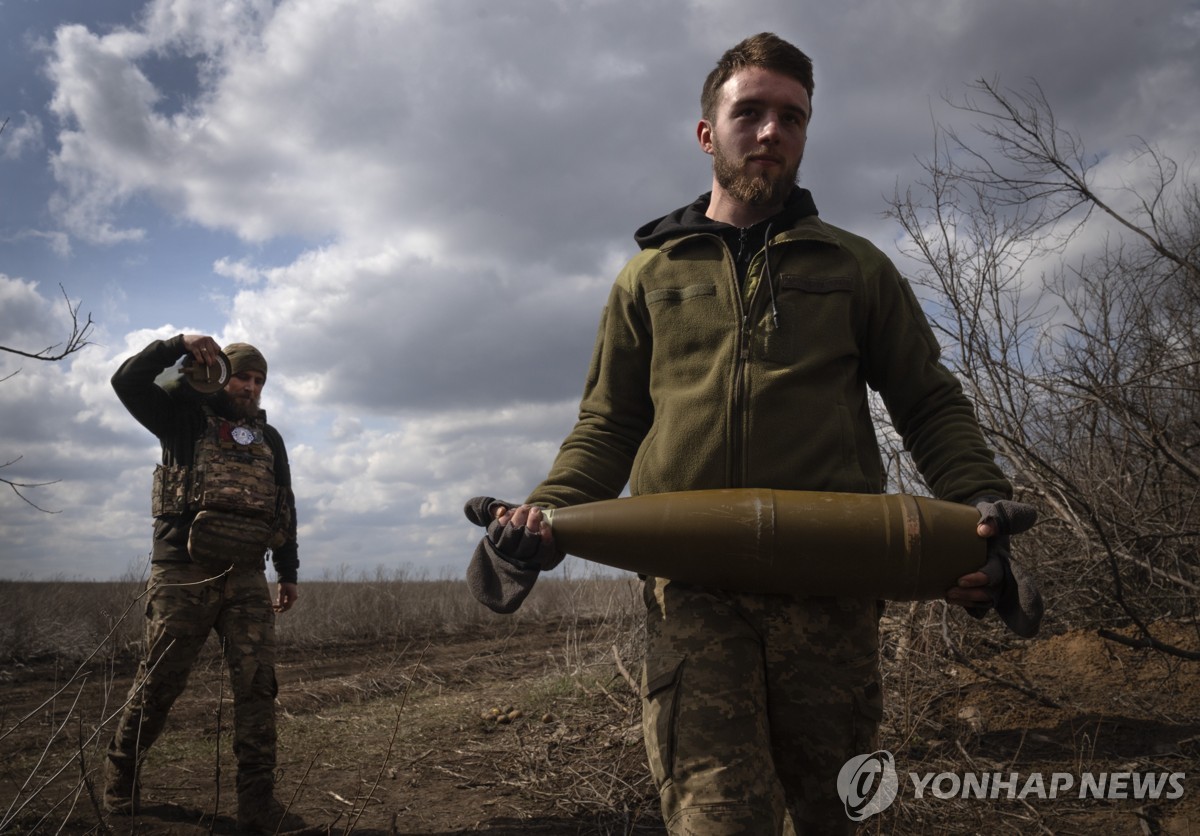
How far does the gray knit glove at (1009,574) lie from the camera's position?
2.25 metres

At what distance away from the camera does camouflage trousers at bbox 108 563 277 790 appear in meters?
4.72

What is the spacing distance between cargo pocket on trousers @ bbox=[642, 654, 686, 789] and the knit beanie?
12.5 feet

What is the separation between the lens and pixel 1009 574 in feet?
7.65

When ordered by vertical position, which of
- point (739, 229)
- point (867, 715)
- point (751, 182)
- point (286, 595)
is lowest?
point (867, 715)

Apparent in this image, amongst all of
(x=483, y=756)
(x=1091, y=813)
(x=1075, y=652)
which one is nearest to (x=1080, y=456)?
(x=1075, y=652)

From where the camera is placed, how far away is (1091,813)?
4.27 metres

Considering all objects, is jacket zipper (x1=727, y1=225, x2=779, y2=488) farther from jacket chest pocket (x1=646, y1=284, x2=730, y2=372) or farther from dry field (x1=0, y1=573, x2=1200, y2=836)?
dry field (x1=0, y1=573, x2=1200, y2=836)

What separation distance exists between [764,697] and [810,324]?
3.32 ft

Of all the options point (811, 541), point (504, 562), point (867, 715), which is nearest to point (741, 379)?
point (811, 541)

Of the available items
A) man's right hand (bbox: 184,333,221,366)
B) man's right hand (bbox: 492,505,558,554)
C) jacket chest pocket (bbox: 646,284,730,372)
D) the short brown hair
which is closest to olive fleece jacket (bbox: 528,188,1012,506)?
jacket chest pocket (bbox: 646,284,730,372)

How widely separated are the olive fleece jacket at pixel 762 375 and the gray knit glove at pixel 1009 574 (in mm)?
157

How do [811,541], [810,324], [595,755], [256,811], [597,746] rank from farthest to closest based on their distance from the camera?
[597,746], [595,755], [256,811], [810,324], [811,541]

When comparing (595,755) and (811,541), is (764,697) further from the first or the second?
(595,755)

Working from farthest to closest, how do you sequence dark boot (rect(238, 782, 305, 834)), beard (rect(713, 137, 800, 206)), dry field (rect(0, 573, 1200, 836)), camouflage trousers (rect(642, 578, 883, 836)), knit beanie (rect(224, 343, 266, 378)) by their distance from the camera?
knit beanie (rect(224, 343, 266, 378))
dark boot (rect(238, 782, 305, 834))
dry field (rect(0, 573, 1200, 836))
beard (rect(713, 137, 800, 206))
camouflage trousers (rect(642, 578, 883, 836))
